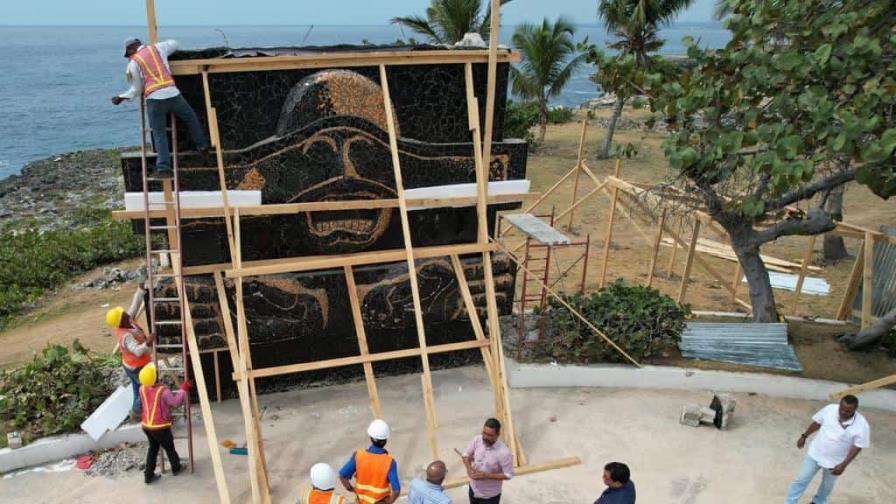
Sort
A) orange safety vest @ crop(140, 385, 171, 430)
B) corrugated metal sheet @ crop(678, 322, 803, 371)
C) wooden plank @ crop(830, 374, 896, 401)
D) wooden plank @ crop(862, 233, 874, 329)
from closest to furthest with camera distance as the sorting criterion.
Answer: orange safety vest @ crop(140, 385, 171, 430), wooden plank @ crop(830, 374, 896, 401), corrugated metal sheet @ crop(678, 322, 803, 371), wooden plank @ crop(862, 233, 874, 329)

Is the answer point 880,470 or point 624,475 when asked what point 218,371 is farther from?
point 880,470

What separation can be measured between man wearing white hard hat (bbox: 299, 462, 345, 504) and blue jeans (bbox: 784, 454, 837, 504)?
15.3ft

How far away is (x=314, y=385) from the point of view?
10289 mm

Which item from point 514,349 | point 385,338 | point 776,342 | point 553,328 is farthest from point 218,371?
point 776,342

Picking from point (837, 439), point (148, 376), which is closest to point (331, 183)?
point (148, 376)

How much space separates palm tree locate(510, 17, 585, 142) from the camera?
26094mm

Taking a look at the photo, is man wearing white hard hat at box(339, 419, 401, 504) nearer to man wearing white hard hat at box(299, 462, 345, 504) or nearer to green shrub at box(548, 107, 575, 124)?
man wearing white hard hat at box(299, 462, 345, 504)

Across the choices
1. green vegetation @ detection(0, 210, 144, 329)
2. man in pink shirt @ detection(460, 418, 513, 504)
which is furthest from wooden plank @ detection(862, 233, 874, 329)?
green vegetation @ detection(0, 210, 144, 329)

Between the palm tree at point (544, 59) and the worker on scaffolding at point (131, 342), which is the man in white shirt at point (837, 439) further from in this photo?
the palm tree at point (544, 59)

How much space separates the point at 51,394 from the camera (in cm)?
845

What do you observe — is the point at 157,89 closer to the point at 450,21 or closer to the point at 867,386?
the point at 867,386

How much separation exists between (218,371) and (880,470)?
330 inches

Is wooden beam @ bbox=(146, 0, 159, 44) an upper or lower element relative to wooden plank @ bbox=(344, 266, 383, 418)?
upper

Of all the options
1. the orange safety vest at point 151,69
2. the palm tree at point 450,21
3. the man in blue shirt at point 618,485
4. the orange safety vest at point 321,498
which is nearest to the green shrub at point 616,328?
the man in blue shirt at point 618,485
